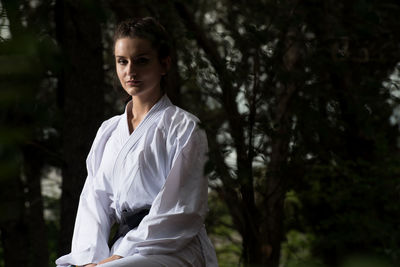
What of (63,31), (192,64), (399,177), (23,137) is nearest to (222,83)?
(192,64)

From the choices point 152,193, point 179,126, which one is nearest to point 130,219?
point 152,193

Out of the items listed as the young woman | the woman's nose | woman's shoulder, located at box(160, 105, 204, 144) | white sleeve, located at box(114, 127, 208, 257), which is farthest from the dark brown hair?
white sleeve, located at box(114, 127, 208, 257)

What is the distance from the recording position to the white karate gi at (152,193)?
6.59ft

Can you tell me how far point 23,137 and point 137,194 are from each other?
174cm

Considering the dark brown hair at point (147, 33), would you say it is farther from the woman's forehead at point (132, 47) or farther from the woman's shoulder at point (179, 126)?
the woman's shoulder at point (179, 126)

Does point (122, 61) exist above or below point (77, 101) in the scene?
above

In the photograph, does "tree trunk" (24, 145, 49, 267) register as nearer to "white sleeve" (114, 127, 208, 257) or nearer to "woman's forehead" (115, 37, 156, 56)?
"woman's forehead" (115, 37, 156, 56)

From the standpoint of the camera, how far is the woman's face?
2.17 metres

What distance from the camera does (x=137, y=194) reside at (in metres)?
2.14

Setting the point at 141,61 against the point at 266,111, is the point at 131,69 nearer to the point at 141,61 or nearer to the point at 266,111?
the point at 141,61

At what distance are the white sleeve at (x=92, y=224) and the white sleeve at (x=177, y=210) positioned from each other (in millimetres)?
140

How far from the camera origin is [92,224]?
2.25m

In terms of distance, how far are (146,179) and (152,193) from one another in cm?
5

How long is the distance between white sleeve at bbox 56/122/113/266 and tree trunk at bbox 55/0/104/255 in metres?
1.20
